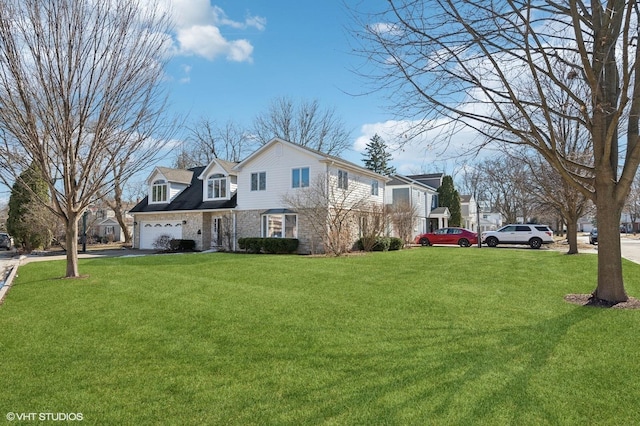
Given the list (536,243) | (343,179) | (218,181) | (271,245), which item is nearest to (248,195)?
(218,181)

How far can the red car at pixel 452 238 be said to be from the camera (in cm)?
2736

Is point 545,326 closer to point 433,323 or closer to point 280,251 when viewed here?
point 433,323

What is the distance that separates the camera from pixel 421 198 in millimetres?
35969

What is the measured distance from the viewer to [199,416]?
3.36m

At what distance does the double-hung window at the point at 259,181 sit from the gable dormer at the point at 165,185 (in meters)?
7.18

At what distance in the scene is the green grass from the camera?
3.45m

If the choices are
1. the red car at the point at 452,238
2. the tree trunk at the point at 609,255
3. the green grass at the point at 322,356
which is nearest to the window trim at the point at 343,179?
the red car at the point at 452,238

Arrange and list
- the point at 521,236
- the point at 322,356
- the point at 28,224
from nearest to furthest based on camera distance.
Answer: the point at 322,356
the point at 28,224
the point at 521,236

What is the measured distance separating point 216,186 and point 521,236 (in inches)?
799

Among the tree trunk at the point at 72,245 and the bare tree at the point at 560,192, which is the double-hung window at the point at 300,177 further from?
the tree trunk at the point at 72,245

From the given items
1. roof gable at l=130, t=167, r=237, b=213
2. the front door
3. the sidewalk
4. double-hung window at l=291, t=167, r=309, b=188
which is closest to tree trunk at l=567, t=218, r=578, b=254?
double-hung window at l=291, t=167, r=309, b=188

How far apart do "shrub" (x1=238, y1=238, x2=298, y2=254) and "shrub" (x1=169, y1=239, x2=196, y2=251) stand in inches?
193

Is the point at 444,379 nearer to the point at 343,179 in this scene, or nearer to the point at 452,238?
the point at 343,179

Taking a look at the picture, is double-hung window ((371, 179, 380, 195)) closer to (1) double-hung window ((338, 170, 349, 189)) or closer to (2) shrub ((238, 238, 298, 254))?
(1) double-hung window ((338, 170, 349, 189))
